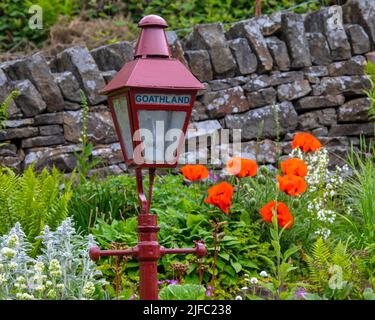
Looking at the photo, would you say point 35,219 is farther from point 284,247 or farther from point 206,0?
point 206,0

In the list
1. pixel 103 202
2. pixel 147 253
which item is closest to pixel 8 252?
pixel 147 253

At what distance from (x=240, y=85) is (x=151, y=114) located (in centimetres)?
393

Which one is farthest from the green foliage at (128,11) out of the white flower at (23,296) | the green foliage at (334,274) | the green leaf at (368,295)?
the white flower at (23,296)

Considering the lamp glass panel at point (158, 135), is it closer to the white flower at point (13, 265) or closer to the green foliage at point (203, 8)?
the white flower at point (13, 265)

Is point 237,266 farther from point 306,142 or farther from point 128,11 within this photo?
point 128,11

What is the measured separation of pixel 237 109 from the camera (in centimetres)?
693

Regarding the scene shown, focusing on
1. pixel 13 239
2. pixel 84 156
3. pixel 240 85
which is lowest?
pixel 13 239

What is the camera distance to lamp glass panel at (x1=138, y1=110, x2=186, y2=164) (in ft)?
10.3

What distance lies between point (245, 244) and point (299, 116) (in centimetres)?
259

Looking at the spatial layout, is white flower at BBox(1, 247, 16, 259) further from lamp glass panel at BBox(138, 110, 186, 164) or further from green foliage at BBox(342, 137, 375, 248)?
green foliage at BBox(342, 137, 375, 248)

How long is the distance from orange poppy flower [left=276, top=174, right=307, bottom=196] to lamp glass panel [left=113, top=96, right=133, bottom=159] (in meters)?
1.52

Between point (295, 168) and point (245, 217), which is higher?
point (295, 168)

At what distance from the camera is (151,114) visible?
3.15m
